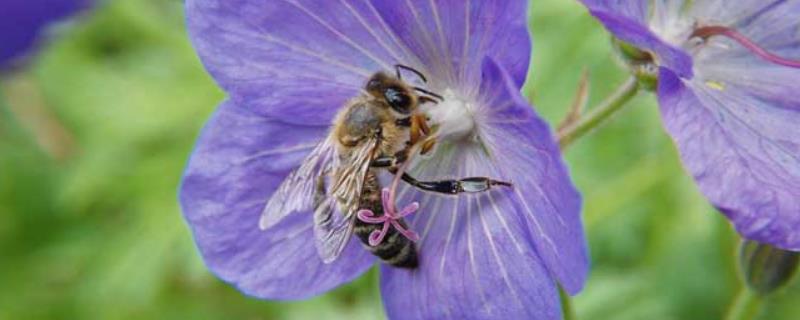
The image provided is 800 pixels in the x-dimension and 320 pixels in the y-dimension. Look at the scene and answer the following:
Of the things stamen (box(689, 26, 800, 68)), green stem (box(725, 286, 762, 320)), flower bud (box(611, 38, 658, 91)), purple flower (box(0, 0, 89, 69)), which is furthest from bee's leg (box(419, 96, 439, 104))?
purple flower (box(0, 0, 89, 69))

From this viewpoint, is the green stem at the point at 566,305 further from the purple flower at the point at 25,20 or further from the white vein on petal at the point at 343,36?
the purple flower at the point at 25,20

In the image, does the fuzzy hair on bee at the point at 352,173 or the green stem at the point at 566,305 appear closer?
the fuzzy hair on bee at the point at 352,173

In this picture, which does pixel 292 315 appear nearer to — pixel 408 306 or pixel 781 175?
pixel 408 306

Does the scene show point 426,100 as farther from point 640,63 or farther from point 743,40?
point 743,40

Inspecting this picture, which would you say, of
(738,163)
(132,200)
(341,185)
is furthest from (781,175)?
(132,200)

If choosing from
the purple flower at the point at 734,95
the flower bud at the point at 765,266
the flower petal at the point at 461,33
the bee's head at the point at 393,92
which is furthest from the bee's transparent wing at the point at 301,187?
the flower bud at the point at 765,266

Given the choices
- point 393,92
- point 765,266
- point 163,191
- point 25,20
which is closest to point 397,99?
point 393,92

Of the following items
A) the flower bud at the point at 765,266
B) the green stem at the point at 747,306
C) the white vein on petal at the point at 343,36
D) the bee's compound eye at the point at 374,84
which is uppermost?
the white vein on petal at the point at 343,36
